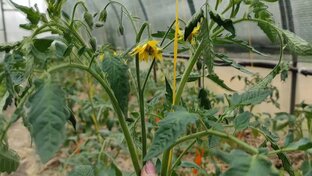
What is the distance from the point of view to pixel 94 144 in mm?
2418

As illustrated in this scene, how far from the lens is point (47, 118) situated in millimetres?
546

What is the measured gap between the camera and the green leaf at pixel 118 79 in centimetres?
72

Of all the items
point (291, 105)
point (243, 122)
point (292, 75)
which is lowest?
point (291, 105)

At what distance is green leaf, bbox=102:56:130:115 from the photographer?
2.36 ft

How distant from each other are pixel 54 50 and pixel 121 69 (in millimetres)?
128

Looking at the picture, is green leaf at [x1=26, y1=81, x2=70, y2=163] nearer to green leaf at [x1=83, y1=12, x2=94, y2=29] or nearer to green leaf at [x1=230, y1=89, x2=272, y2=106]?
green leaf at [x1=230, y1=89, x2=272, y2=106]

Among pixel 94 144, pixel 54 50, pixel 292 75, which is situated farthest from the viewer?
pixel 292 75

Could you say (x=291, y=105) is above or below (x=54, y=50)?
below

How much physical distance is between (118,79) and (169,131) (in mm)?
155

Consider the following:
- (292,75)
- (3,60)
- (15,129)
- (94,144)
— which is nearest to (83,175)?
(3,60)

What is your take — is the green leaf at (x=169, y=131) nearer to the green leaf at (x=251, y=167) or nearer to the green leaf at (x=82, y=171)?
the green leaf at (x=251, y=167)

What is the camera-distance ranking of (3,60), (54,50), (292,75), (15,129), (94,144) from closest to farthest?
(3,60) → (54,50) → (94,144) → (292,75) → (15,129)

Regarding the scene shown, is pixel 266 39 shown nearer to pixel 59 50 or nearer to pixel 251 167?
pixel 59 50

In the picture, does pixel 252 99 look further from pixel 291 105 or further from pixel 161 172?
pixel 291 105
